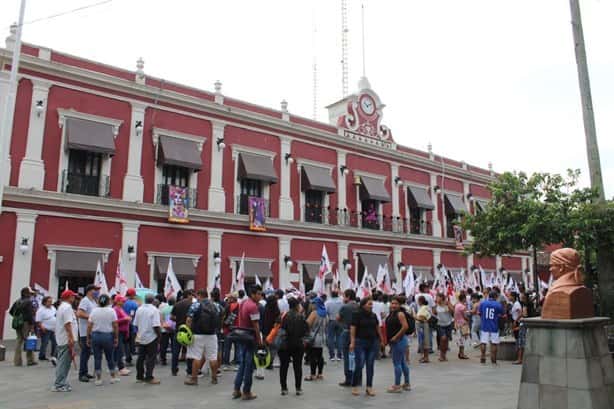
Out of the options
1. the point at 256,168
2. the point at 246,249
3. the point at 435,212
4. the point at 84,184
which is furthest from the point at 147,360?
the point at 435,212

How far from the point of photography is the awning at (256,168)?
64.7 feet

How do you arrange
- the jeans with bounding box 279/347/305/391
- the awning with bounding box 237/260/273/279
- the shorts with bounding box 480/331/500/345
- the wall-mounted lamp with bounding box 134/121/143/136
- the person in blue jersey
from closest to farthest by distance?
the jeans with bounding box 279/347/305/391, the person in blue jersey, the shorts with bounding box 480/331/500/345, the wall-mounted lamp with bounding box 134/121/143/136, the awning with bounding box 237/260/273/279

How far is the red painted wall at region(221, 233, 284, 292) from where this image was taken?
18953 mm

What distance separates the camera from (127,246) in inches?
664

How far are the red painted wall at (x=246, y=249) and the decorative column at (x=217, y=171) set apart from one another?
1164mm

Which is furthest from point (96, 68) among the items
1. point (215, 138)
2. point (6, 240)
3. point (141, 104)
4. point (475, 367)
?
point (475, 367)

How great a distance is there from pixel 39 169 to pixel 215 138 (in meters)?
6.21

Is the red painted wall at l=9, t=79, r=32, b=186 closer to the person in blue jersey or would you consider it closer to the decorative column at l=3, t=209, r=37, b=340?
the decorative column at l=3, t=209, r=37, b=340

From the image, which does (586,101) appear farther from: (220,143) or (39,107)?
(39,107)

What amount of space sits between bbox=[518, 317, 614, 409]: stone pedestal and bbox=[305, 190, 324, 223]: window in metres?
16.1

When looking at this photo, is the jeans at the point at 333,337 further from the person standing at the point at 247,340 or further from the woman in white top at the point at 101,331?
the woman in white top at the point at 101,331

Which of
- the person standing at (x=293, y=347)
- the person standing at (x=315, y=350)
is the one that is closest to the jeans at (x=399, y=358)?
the person standing at (x=293, y=347)

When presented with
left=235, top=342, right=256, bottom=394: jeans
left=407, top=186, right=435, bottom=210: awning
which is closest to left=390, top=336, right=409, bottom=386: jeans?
left=235, top=342, right=256, bottom=394: jeans

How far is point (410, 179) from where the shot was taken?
26172 millimetres
